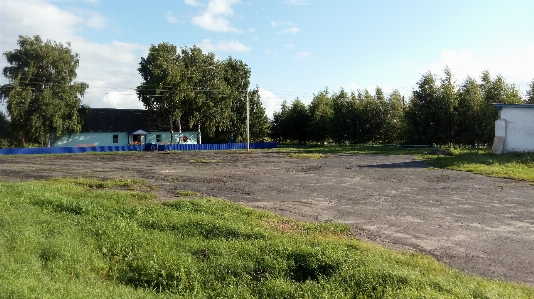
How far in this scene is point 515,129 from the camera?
1066 inches

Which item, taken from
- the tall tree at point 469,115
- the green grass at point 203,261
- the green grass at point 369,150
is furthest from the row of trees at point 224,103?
the green grass at point 203,261

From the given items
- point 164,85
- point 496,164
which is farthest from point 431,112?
point 164,85

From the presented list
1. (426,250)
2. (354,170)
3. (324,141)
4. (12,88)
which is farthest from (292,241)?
(324,141)

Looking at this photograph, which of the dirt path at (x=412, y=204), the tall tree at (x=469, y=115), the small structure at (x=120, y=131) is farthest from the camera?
the small structure at (x=120, y=131)

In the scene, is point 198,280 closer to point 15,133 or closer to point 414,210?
point 414,210

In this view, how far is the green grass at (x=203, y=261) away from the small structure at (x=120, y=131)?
44326 mm

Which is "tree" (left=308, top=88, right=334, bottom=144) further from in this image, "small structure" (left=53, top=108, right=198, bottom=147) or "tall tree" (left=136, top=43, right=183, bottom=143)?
"tall tree" (left=136, top=43, right=183, bottom=143)

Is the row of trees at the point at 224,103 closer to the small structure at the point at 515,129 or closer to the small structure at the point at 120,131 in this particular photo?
the small structure at the point at 120,131

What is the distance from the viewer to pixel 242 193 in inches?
576

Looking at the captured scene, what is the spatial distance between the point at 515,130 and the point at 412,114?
1782cm

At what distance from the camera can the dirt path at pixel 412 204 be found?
7855mm

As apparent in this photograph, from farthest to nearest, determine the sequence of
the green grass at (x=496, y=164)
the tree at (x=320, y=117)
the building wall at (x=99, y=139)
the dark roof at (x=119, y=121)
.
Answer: the tree at (x=320, y=117)
the dark roof at (x=119, y=121)
the building wall at (x=99, y=139)
the green grass at (x=496, y=164)

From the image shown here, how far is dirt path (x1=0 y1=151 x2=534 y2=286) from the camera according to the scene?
7855mm

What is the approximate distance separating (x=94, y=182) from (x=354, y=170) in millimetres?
12636
